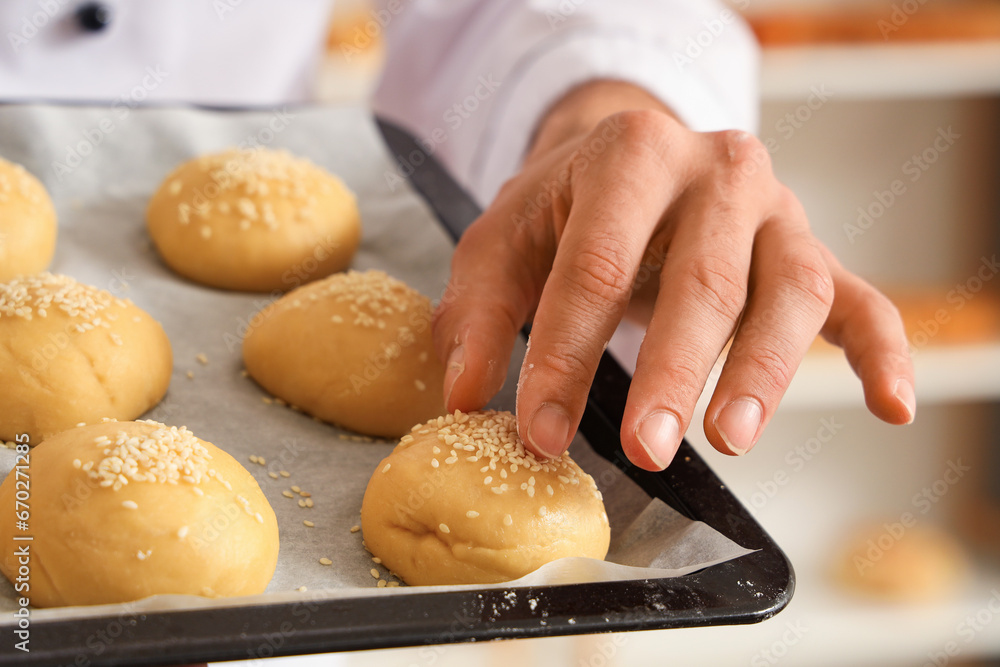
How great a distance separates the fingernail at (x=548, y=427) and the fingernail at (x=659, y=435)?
0.29 feet

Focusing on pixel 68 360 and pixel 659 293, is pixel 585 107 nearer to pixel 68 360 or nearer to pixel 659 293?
pixel 659 293

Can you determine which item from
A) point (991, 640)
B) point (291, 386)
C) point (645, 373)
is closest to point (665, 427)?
point (645, 373)

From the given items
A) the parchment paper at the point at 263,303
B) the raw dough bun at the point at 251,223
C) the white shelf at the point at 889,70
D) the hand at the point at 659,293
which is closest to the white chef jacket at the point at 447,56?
the parchment paper at the point at 263,303

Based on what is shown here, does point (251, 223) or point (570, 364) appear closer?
point (570, 364)

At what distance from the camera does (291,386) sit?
1131mm

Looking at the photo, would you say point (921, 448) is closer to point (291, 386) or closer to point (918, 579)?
point (918, 579)

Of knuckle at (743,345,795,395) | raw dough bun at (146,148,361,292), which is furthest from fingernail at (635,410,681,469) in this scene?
raw dough bun at (146,148,361,292)

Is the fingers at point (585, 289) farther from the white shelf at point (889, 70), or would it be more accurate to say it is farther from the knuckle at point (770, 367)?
the white shelf at point (889, 70)

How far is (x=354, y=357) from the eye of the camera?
115 cm

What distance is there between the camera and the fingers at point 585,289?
2.64ft

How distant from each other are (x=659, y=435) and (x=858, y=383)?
6.16 feet

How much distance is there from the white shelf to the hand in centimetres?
143

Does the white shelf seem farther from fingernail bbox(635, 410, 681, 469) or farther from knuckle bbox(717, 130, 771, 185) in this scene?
fingernail bbox(635, 410, 681, 469)

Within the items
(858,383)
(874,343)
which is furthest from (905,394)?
(858,383)
